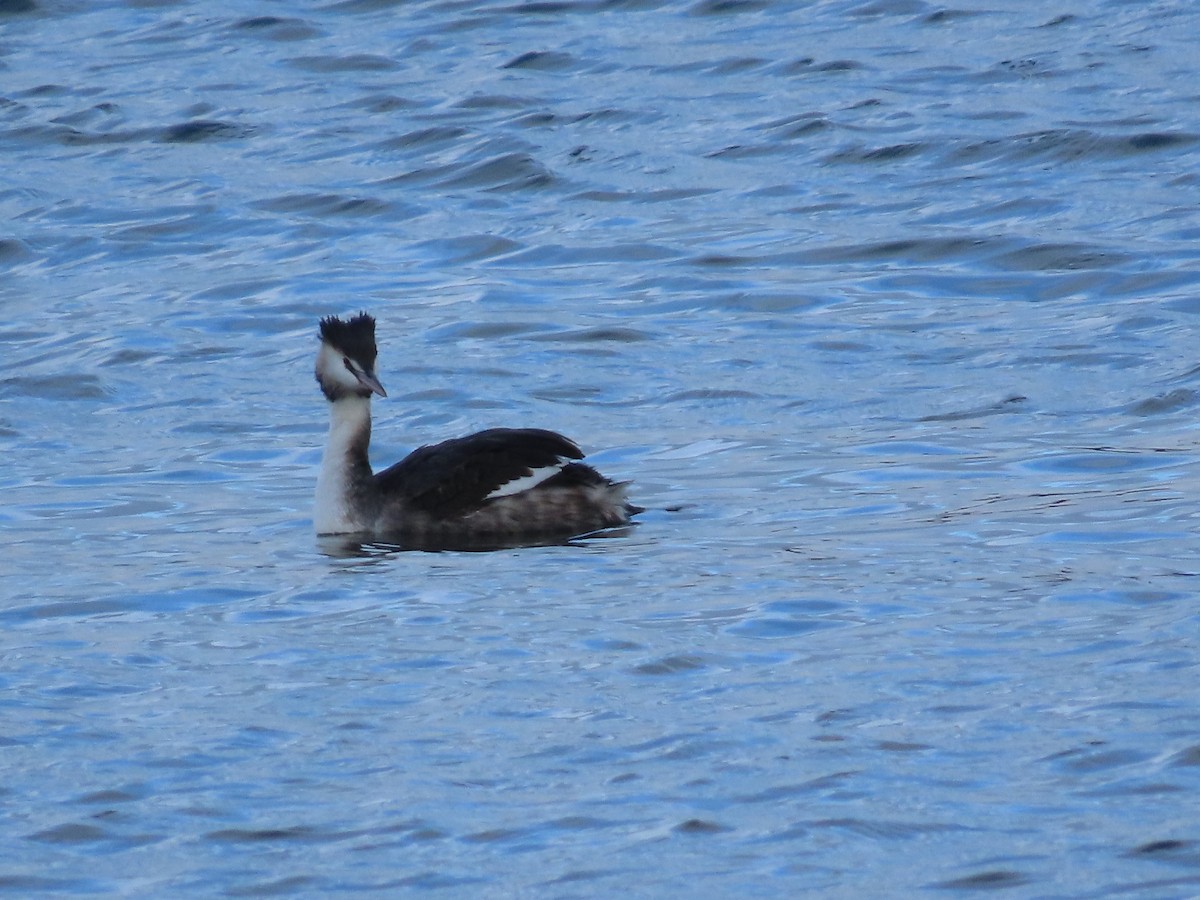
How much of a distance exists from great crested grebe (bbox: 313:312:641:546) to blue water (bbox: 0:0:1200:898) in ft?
0.92

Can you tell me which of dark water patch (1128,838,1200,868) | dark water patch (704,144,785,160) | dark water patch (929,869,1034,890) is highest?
dark water patch (929,869,1034,890)

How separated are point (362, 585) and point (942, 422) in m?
4.05

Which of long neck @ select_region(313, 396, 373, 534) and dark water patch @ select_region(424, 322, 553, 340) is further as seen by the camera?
dark water patch @ select_region(424, 322, 553, 340)

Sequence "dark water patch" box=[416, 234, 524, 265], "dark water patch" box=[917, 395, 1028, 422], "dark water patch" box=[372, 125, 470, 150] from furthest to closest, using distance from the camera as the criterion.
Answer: "dark water patch" box=[372, 125, 470, 150] < "dark water patch" box=[416, 234, 524, 265] < "dark water patch" box=[917, 395, 1028, 422]

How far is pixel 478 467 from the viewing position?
10.6 m

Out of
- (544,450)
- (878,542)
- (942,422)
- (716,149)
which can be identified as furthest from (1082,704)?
(716,149)

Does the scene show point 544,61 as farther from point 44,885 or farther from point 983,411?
point 44,885

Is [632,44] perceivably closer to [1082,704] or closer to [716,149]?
[716,149]

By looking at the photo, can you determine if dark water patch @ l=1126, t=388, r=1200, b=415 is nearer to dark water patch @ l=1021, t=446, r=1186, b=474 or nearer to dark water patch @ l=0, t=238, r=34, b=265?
dark water patch @ l=1021, t=446, r=1186, b=474

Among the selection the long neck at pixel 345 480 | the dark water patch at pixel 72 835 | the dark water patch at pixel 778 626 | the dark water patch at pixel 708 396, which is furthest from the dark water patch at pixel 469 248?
the dark water patch at pixel 72 835

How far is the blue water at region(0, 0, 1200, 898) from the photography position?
252 inches

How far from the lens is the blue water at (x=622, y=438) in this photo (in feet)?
21.0

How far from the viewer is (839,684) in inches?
291

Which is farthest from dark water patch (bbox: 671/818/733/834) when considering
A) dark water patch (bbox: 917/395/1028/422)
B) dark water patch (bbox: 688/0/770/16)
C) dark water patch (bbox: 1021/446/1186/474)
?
dark water patch (bbox: 688/0/770/16)
